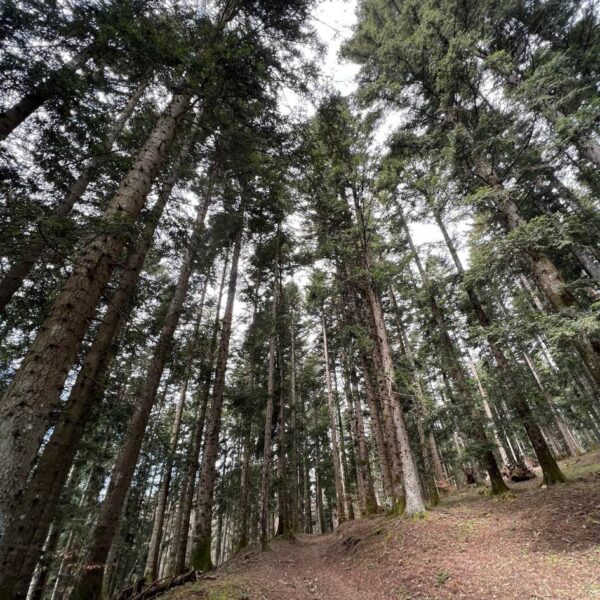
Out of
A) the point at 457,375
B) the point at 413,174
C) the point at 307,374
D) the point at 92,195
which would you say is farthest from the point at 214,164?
the point at 307,374

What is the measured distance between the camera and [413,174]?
1244 centimetres

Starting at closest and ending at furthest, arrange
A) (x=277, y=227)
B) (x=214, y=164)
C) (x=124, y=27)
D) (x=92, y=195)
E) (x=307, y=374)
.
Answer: (x=124, y=27), (x=92, y=195), (x=214, y=164), (x=277, y=227), (x=307, y=374)

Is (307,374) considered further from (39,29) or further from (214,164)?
(39,29)

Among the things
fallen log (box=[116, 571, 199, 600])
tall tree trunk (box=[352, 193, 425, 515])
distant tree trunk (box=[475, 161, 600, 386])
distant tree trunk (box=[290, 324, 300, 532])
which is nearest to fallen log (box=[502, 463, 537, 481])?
tall tree trunk (box=[352, 193, 425, 515])

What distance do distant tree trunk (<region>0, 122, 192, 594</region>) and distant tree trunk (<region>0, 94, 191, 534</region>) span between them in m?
0.30

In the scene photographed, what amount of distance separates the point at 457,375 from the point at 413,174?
8.43m

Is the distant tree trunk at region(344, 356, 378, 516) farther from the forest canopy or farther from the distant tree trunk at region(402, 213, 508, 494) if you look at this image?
the distant tree trunk at region(402, 213, 508, 494)

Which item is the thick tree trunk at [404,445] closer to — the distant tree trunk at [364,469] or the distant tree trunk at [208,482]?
the distant tree trunk at [208,482]

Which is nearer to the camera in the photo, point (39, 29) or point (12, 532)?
point (12, 532)

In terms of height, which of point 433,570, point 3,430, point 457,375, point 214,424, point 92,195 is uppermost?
point 92,195

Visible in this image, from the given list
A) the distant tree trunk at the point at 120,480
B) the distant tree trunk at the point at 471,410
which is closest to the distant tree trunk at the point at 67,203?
the distant tree trunk at the point at 120,480

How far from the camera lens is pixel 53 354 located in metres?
3.21

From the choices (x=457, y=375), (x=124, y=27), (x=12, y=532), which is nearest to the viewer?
(x=12, y=532)

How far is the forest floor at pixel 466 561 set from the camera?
15.1ft
